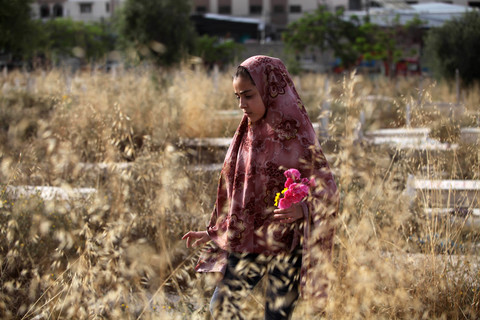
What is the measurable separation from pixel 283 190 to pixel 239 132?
0.36 m

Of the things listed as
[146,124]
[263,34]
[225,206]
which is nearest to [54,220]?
[225,206]

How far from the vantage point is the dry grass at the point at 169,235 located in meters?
2.78

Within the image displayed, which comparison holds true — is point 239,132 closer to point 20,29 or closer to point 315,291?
point 315,291

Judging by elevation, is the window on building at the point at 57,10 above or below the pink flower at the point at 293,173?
above

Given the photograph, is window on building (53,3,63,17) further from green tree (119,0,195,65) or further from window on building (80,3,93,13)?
green tree (119,0,195,65)

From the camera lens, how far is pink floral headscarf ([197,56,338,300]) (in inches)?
87.9

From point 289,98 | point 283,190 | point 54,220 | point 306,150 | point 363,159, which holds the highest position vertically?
point 289,98

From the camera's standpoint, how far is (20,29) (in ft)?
55.9

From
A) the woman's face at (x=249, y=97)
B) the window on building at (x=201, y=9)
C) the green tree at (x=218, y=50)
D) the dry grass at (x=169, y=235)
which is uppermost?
the window on building at (x=201, y=9)

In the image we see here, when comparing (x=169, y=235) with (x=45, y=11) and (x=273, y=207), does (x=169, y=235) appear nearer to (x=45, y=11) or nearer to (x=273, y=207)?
(x=273, y=207)

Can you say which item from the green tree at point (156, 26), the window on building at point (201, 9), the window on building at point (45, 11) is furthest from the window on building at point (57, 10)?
the green tree at point (156, 26)

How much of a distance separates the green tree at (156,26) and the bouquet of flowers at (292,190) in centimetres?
1805

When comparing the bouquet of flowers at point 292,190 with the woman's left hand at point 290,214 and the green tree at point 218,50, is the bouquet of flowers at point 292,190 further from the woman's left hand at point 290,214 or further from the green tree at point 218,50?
the green tree at point 218,50

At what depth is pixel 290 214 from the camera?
2.18m
